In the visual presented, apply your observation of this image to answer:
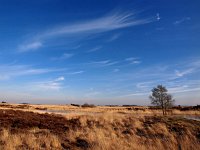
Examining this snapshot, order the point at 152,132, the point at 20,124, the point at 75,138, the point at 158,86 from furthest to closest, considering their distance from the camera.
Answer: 1. the point at 158,86
2. the point at 20,124
3. the point at 152,132
4. the point at 75,138

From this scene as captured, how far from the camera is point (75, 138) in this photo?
15.0 m

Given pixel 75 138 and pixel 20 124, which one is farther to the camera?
pixel 20 124

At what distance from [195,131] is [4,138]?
13.4 metres

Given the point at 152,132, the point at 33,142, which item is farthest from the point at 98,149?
the point at 152,132

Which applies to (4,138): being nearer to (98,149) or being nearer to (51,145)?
(51,145)

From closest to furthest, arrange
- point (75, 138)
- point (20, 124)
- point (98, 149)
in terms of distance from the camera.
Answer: point (98, 149) < point (75, 138) < point (20, 124)

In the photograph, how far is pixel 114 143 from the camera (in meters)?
12.8

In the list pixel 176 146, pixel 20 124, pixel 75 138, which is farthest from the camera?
pixel 20 124

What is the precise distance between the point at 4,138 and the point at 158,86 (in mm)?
33417

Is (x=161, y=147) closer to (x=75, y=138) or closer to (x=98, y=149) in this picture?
(x=98, y=149)

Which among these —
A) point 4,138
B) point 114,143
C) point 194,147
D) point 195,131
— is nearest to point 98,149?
point 114,143

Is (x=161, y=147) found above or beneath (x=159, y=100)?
beneath

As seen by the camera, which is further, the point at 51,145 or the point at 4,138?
the point at 4,138

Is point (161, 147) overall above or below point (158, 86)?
below
